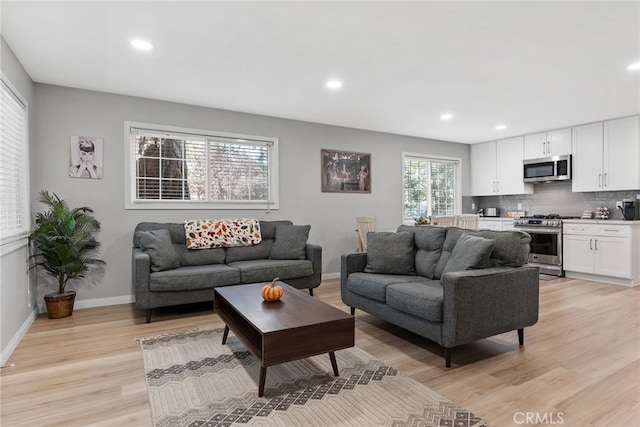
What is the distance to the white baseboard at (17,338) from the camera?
2576 millimetres

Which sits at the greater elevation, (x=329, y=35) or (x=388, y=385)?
(x=329, y=35)

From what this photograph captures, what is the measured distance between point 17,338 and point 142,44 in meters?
2.63

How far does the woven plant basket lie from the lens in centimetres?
353

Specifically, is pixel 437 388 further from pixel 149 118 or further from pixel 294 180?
pixel 149 118

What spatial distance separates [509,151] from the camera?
663 centimetres

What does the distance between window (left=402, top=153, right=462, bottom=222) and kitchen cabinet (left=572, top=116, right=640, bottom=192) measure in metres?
2.06

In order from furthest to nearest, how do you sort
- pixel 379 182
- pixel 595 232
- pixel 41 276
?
1. pixel 379 182
2. pixel 595 232
3. pixel 41 276

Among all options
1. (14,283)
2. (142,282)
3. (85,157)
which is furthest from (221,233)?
(14,283)

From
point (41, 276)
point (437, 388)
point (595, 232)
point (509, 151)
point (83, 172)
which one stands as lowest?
point (437, 388)

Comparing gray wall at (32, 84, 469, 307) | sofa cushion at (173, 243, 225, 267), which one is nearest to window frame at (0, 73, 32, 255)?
gray wall at (32, 84, 469, 307)

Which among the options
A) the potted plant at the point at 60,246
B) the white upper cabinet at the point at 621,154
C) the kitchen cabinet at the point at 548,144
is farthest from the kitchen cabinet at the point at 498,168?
the potted plant at the point at 60,246

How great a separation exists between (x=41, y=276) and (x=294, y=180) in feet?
10.5

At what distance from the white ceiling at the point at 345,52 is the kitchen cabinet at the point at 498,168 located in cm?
180

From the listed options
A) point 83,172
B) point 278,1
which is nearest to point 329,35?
point 278,1
